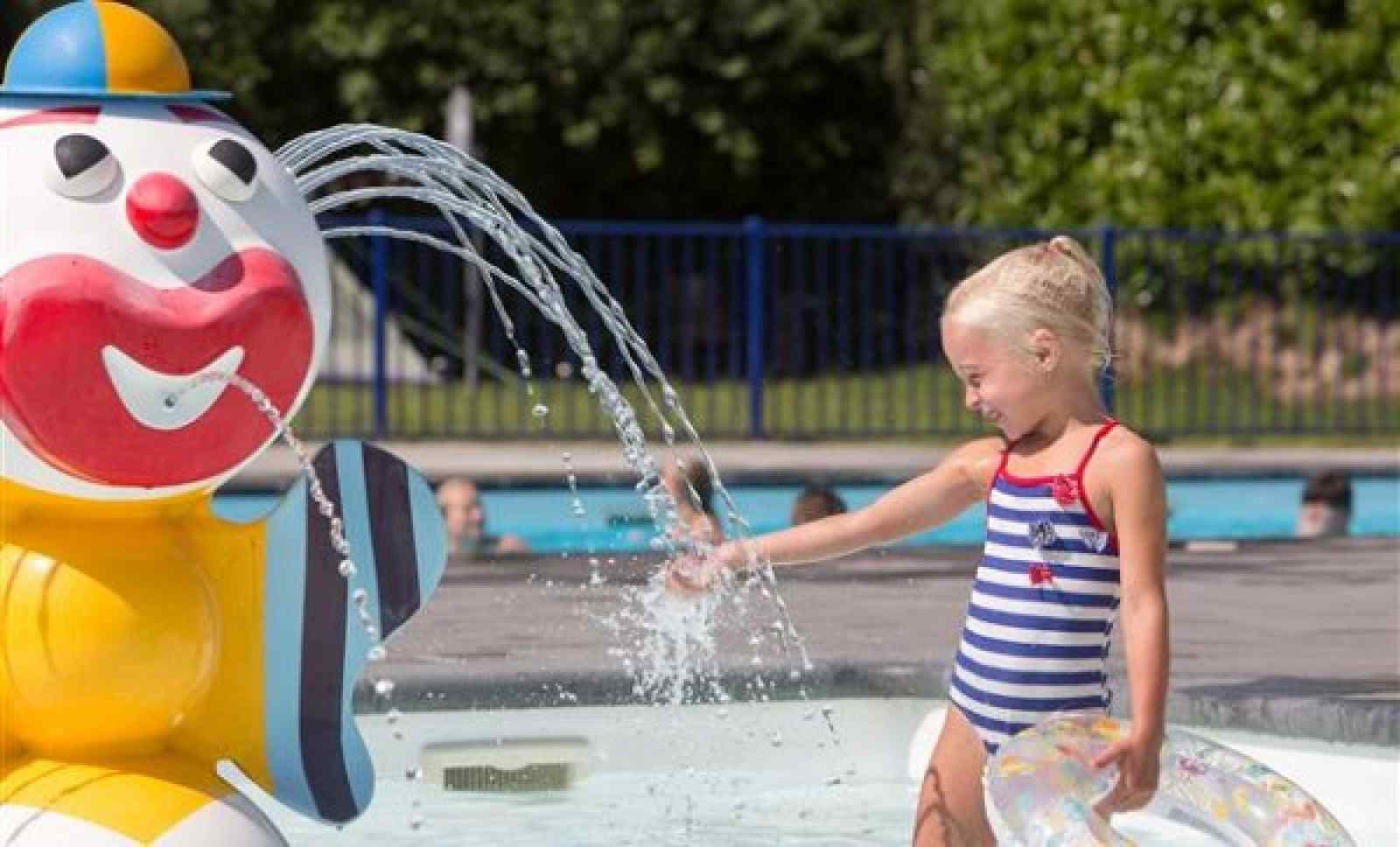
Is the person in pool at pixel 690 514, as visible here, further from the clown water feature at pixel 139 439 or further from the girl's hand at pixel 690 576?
the clown water feature at pixel 139 439

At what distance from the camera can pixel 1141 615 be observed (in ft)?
15.5

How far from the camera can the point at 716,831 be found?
7055 mm

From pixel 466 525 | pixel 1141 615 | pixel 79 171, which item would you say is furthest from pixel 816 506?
pixel 1141 615

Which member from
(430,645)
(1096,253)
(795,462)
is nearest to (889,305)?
(1096,253)

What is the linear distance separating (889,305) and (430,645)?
34.5 ft

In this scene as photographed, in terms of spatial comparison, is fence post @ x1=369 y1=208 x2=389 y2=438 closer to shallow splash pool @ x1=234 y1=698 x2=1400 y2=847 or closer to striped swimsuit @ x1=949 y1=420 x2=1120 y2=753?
shallow splash pool @ x1=234 y1=698 x2=1400 y2=847

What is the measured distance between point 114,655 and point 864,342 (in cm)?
1413

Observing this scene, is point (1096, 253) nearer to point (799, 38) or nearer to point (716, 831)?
point (799, 38)

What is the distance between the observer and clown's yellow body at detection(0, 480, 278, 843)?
512 cm

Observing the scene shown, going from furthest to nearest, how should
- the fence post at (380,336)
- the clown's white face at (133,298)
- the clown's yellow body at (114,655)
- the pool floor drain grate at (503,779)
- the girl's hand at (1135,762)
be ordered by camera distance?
the fence post at (380,336)
the pool floor drain grate at (503,779)
the clown's yellow body at (114,655)
the clown's white face at (133,298)
the girl's hand at (1135,762)

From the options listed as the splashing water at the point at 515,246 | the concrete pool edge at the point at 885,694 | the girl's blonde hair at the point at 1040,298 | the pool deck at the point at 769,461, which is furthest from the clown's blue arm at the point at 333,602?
the pool deck at the point at 769,461

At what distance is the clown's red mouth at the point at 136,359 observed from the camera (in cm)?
500

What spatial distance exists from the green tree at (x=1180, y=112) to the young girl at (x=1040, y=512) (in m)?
16.6

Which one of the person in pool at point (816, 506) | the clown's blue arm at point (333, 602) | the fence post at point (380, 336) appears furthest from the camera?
the fence post at point (380, 336)
